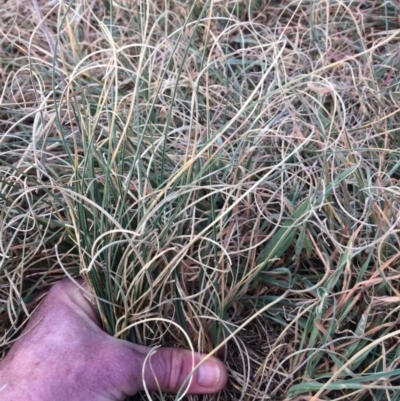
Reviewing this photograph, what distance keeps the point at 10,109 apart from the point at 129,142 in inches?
10.6

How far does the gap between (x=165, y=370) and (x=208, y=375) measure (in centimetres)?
6

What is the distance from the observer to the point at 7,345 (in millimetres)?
781

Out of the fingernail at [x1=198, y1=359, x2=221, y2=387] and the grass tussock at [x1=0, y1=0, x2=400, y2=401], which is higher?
the grass tussock at [x1=0, y1=0, x2=400, y2=401]

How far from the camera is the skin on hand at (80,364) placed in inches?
26.0

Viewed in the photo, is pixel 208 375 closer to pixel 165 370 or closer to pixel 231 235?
pixel 165 370

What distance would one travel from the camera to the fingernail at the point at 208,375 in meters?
0.71

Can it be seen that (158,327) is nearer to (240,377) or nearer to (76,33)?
(240,377)

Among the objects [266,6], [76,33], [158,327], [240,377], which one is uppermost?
[76,33]

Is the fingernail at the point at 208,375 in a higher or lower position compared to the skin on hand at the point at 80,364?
lower

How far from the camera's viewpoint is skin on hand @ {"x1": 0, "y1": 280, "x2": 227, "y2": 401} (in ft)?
2.17

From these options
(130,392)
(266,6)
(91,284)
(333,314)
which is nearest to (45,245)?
(91,284)

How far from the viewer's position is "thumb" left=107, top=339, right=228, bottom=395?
2.25 ft

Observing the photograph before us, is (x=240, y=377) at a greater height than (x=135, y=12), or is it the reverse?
(x=135, y=12)

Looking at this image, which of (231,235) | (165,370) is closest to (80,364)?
(165,370)
